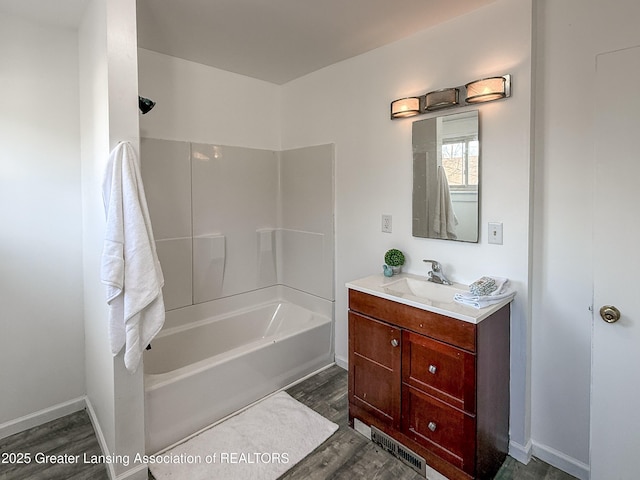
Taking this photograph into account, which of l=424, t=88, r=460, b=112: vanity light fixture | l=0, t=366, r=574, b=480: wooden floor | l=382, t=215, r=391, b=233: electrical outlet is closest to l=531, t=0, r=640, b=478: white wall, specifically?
l=0, t=366, r=574, b=480: wooden floor

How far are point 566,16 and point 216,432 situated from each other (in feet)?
10.0

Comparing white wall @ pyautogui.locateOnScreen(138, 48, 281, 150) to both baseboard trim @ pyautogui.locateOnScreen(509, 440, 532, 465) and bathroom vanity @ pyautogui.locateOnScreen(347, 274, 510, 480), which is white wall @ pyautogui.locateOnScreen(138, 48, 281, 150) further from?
baseboard trim @ pyautogui.locateOnScreen(509, 440, 532, 465)

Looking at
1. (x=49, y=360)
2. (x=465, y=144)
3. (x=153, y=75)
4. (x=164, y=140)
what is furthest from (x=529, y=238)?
(x=49, y=360)

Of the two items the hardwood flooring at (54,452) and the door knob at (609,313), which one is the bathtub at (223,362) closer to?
the hardwood flooring at (54,452)

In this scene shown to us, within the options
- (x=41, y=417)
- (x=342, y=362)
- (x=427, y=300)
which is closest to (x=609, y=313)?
(x=427, y=300)

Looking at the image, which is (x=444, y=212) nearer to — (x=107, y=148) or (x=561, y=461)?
(x=561, y=461)

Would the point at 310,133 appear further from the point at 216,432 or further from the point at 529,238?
the point at 216,432

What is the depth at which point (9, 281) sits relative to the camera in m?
2.16

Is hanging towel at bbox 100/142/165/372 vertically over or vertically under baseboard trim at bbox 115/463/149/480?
over

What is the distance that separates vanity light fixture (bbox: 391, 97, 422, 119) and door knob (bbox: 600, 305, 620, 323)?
151cm

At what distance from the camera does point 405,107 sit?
7.57 feet

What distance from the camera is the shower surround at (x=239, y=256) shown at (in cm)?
244

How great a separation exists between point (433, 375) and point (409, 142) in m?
1.49

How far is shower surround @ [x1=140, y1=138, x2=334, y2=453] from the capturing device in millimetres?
2438
